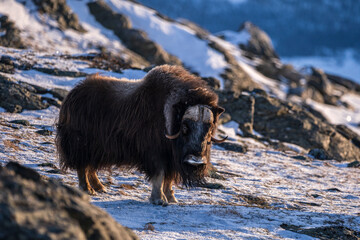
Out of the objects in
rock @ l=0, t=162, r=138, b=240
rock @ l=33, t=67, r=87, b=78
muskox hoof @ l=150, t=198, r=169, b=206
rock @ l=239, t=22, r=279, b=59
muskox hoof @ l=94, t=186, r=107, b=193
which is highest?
rock @ l=239, t=22, r=279, b=59

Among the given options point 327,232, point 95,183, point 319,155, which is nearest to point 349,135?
point 319,155

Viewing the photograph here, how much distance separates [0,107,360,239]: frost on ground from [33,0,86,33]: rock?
63.6 feet

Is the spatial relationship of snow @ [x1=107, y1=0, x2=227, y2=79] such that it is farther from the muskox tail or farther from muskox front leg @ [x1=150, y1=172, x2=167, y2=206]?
muskox front leg @ [x1=150, y1=172, x2=167, y2=206]

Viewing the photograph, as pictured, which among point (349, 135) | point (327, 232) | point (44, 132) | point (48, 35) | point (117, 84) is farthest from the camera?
point (48, 35)

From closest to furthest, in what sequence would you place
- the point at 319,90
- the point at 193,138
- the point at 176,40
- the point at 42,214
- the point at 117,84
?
the point at 42,214 → the point at 193,138 → the point at 117,84 → the point at 176,40 → the point at 319,90

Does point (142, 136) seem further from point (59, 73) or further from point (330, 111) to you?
point (330, 111)

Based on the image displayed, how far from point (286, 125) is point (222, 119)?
362 centimetres

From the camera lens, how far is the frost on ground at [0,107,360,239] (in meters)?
5.10

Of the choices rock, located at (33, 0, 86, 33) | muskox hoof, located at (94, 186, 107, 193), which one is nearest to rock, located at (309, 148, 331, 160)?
muskox hoof, located at (94, 186, 107, 193)

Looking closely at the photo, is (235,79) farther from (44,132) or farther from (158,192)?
(158,192)

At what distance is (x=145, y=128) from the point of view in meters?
6.21

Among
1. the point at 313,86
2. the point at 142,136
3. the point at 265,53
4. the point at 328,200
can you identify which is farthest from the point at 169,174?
the point at 265,53

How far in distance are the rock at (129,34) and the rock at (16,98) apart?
2045 cm

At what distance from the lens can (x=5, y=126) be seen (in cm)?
956
